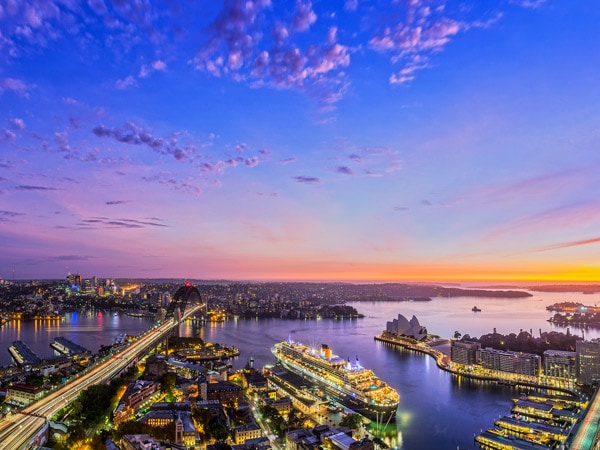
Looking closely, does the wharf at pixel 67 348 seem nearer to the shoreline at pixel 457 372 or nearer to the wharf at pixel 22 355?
the wharf at pixel 22 355

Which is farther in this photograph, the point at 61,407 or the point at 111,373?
the point at 111,373

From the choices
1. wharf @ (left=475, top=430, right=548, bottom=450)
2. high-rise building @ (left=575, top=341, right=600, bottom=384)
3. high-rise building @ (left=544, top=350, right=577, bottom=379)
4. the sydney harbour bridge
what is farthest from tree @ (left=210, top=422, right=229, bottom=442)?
high-rise building @ (left=575, top=341, right=600, bottom=384)

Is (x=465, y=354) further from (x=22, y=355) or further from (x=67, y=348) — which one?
(x=22, y=355)

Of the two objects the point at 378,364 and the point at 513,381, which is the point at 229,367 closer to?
the point at 378,364

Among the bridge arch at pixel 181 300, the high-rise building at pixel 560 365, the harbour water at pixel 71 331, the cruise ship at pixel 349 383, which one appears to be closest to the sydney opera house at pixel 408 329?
the high-rise building at pixel 560 365

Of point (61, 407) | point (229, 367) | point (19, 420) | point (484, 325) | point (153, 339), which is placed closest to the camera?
point (19, 420)

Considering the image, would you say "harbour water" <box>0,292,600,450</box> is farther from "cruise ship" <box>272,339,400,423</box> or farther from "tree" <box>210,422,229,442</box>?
Answer: "tree" <box>210,422,229,442</box>

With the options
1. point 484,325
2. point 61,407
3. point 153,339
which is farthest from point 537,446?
point 484,325
